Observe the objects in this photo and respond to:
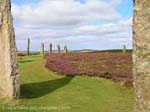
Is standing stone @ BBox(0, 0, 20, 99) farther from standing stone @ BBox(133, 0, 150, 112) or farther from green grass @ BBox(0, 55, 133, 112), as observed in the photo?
standing stone @ BBox(133, 0, 150, 112)

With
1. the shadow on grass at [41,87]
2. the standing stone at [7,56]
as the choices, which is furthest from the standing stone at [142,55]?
the shadow on grass at [41,87]

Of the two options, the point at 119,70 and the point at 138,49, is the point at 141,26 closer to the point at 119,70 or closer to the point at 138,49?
the point at 138,49

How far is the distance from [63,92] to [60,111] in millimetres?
4556

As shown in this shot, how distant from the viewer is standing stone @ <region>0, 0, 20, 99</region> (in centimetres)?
1898

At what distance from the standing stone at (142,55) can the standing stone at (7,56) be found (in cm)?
1389

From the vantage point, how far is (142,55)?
571 cm

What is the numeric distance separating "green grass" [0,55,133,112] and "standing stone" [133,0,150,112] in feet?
40.2

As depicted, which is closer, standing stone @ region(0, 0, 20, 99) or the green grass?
the green grass

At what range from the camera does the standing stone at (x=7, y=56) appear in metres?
19.0

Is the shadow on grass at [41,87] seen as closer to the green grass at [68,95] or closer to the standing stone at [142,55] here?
the green grass at [68,95]

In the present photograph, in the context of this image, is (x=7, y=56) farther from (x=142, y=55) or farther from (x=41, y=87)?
(x=142, y=55)

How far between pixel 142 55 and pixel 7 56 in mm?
14166

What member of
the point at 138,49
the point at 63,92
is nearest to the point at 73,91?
the point at 63,92

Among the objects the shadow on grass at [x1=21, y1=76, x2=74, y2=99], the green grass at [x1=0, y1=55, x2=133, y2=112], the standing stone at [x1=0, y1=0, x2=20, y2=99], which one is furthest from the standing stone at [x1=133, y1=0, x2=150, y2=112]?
the shadow on grass at [x1=21, y1=76, x2=74, y2=99]
